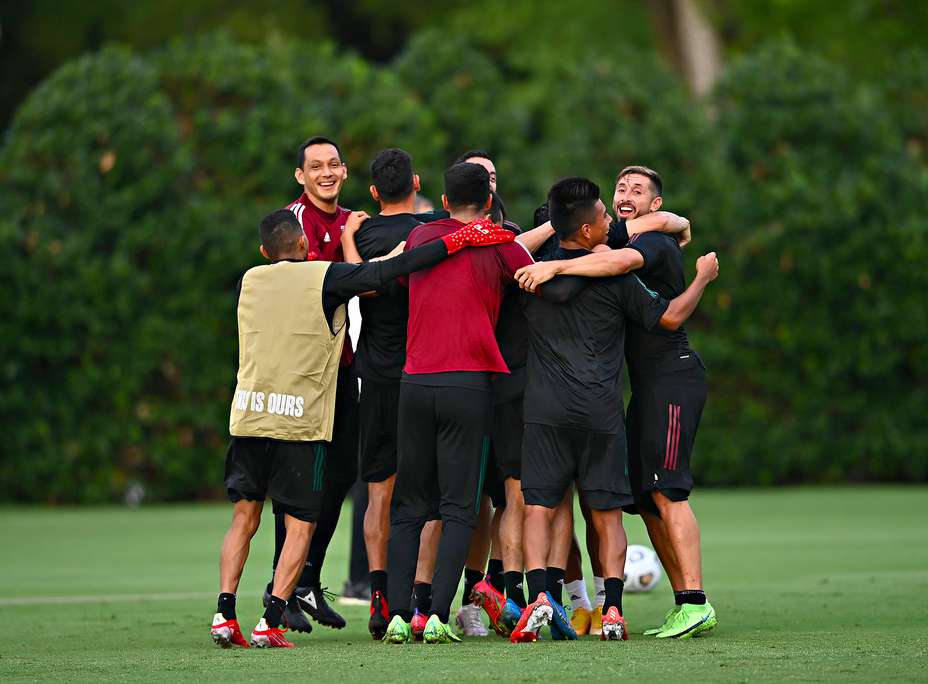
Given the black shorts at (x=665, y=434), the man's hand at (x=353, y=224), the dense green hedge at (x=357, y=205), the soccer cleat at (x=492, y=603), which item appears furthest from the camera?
the dense green hedge at (x=357, y=205)

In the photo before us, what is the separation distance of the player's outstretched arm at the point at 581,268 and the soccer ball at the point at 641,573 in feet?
11.8

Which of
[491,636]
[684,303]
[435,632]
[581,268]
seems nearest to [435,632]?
[435,632]

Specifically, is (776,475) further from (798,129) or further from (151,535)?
(151,535)

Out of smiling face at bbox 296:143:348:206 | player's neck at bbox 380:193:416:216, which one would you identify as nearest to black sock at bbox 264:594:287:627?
player's neck at bbox 380:193:416:216

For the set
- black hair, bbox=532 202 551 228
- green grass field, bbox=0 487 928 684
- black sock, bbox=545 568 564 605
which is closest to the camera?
green grass field, bbox=0 487 928 684

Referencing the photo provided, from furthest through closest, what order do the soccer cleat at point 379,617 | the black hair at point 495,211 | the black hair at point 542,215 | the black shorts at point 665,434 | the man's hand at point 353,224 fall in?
1. the black hair at point 542,215
2. the black hair at point 495,211
3. the man's hand at point 353,224
4. the soccer cleat at point 379,617
5. the black shorts at point 665,434

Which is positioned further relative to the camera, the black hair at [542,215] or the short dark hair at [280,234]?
the black hair at [542,215]

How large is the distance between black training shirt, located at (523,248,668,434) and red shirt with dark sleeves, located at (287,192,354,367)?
1.24m

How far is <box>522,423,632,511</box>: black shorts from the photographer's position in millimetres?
8023

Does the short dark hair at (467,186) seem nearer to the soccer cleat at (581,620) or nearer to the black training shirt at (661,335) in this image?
the black training shirt at (661,335)

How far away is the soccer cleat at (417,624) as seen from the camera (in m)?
8.01

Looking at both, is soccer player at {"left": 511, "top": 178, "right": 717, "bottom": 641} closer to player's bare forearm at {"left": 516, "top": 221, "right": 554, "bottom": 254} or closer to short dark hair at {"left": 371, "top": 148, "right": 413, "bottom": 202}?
player's bare forearm at {"left": 516, "top": 221, "right": 554, "bottom": 254}

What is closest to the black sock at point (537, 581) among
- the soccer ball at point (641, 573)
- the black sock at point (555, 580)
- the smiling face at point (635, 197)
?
the black sock at point (555, 580)

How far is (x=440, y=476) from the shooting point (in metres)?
8.12
